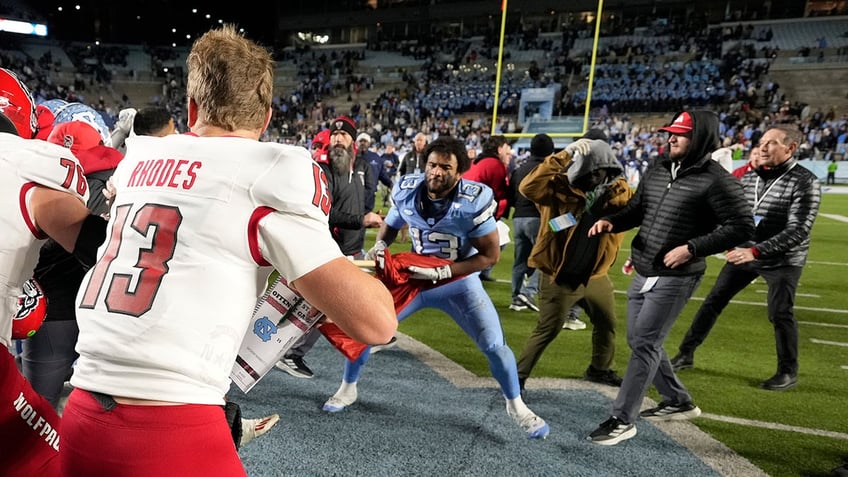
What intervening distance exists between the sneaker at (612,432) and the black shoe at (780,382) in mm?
1537

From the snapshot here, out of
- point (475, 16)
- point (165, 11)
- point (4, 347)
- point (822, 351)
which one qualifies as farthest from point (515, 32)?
point (4, 347)

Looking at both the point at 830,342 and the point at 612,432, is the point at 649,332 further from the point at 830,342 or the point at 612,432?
the point at 830,342

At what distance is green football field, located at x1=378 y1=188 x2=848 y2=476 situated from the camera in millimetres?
3256

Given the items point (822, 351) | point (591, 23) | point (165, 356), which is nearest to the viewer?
point (165, 356)

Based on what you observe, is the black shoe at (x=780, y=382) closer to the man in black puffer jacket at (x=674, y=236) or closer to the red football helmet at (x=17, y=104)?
the man in black puffer jacket at (x=674, y=236)

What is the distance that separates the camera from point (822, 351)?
16.4ft

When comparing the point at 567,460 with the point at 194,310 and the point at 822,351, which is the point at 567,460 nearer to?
the point at 194,310

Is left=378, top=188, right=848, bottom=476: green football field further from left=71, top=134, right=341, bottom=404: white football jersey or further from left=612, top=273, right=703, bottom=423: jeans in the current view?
left=71, top=134, right=341, bottom=404: white football jersey

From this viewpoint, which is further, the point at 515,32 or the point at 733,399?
the point at 515,32

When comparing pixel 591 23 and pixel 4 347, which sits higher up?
pixel 591 23

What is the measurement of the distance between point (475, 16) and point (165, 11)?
23438 mm

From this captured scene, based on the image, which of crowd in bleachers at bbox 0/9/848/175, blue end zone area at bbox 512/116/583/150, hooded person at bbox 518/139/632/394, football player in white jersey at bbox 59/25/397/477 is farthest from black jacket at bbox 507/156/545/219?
crowd in bleachers at bbox 0/9/848/175

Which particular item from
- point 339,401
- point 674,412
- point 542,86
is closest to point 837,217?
point 674,412

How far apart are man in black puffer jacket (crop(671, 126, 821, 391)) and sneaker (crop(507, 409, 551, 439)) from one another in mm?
1760
